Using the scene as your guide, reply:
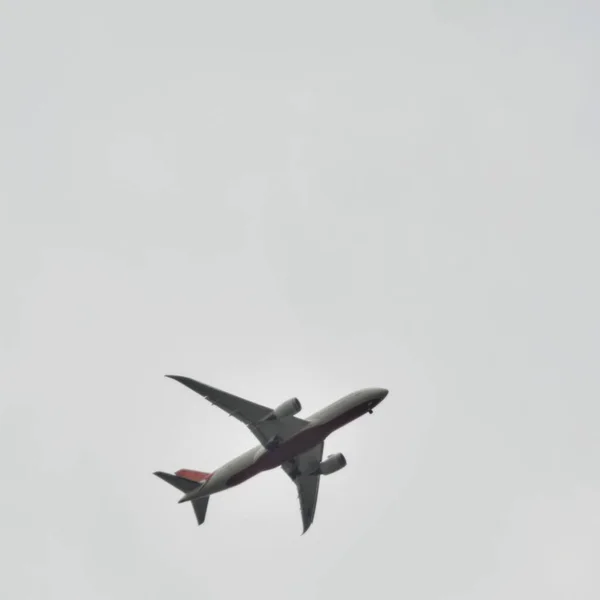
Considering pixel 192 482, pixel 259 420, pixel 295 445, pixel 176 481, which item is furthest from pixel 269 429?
pixel 176 481

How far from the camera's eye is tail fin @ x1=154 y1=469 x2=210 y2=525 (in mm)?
82062

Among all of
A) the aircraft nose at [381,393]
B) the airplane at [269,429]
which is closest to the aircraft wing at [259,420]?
the airplane at [269,429]

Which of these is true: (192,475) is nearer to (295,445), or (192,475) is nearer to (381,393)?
(295,445)

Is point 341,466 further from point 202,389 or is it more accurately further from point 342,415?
point 202,389

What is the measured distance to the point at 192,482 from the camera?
82.1 m

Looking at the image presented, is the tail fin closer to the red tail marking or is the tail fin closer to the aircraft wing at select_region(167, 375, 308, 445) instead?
the red tail marking

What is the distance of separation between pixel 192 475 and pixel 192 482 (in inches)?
72.6

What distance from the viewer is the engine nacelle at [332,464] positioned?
84312 mm

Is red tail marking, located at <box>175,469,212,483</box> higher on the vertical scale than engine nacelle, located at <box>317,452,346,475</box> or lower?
higher

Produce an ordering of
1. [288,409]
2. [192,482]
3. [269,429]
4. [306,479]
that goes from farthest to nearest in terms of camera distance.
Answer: [306,479], [192,482], [269,429], [288,409]

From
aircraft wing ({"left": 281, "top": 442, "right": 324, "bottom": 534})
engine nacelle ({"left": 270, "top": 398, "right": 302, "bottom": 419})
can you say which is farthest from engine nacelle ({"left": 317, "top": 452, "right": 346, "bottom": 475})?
engine nacelle ({"left": 270, "top": 398, "right": 302, "bottom": 419})

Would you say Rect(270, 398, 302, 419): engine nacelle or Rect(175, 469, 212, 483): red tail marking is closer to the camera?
Rect(270, 398, 302, 419): engine nacelle

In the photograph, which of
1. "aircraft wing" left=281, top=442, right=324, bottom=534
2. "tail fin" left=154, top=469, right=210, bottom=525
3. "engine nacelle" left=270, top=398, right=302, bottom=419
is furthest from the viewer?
"aircraft wing" left=281, top=442, right=324, bottom=534

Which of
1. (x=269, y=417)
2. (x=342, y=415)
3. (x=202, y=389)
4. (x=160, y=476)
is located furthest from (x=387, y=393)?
(x=160, y=476)
